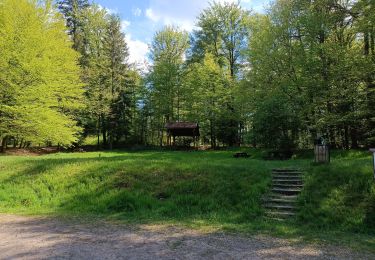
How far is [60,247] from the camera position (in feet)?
24.5

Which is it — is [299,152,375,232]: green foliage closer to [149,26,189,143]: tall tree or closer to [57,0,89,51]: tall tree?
[149,26,189,143]: tall tree

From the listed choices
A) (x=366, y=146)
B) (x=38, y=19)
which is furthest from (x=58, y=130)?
(x=366, y=146)

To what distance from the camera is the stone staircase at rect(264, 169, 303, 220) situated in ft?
34.4

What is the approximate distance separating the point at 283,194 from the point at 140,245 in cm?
601

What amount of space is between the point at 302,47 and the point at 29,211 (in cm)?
2023

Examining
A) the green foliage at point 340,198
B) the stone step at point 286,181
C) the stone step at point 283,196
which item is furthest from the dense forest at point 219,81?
the stone step at point 283,196

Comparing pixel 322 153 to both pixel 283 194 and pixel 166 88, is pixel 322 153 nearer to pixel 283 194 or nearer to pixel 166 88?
pixel 283 194

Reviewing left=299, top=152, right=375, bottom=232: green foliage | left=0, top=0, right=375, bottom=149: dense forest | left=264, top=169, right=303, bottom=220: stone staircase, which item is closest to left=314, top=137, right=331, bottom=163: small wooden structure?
left=299, top=152, right=375, bottom=232: green foliage

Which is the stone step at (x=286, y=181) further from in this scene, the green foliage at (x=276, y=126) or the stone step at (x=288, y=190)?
the green foliage at (x=276, y=126)

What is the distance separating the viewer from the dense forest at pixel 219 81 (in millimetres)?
21344

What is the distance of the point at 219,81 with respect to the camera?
34.3 m

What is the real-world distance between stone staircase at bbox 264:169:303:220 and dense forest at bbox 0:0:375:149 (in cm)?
811

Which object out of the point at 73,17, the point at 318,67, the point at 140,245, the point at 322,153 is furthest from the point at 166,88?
the point at 140,245

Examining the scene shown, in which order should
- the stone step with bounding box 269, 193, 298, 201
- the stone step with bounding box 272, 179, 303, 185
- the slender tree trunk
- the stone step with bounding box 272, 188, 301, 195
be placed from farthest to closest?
the slender tree trunk → the stone step with bounding box 272, 179, 303, 185 → the stone step with bounding box 272, 188, 301, 195 → the stone step with bounding box 269, 193, 298, 201
